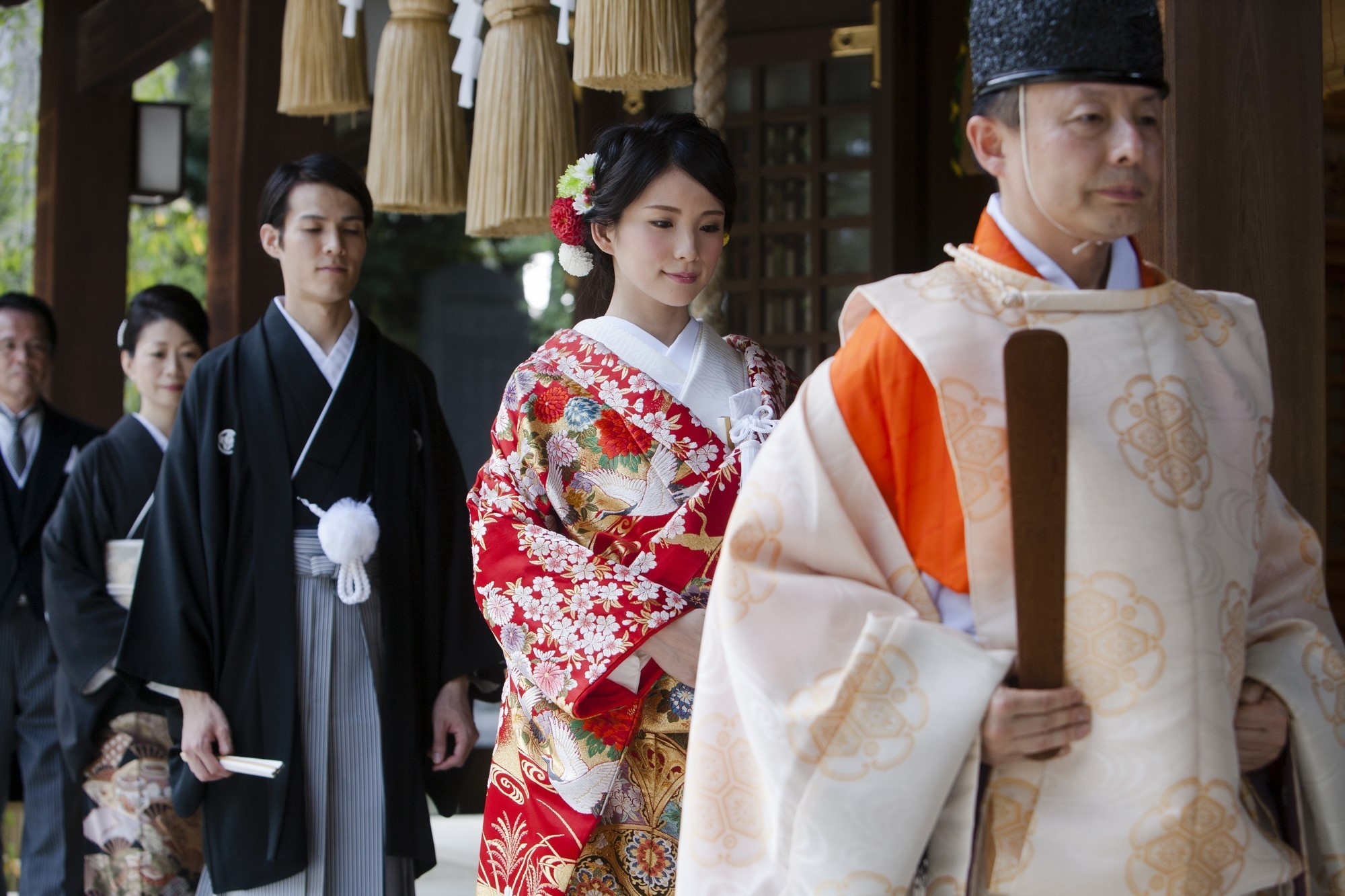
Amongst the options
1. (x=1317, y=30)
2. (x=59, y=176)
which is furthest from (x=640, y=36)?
(x=59, y=176)

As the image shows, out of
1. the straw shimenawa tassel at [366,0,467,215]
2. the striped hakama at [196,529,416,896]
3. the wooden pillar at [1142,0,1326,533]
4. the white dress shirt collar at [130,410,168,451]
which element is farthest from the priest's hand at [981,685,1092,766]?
the white dress shirt collar at [130,410,168,451]

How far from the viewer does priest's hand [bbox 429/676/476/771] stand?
3467mm

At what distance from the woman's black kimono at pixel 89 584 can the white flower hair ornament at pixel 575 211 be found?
1.83m

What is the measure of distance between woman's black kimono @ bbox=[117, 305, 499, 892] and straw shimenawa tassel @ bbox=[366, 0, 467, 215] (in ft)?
1.54

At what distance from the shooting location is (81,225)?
21.5ft

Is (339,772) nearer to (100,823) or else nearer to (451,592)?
(451,592)

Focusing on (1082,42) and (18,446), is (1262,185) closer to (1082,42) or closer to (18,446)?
(1082,42)

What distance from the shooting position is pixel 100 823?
13.0 ft

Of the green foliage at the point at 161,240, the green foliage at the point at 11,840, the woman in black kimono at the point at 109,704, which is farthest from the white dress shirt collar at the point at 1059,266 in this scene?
the green foliage at the point at 161,240

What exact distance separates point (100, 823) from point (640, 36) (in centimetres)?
264

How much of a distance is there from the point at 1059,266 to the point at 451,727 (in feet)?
7.34

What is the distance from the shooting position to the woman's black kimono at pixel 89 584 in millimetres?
3896

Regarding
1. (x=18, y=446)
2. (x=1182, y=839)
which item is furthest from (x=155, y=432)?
(x=1182, y=839)

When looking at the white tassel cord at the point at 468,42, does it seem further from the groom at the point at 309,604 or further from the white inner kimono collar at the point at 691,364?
the white inner kimono collar at the point at 691,364
